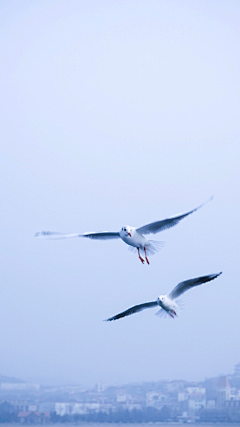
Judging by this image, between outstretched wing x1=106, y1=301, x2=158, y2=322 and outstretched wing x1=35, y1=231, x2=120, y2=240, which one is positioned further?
outstretched wing x1=106, y1=301, x2=158, y2=322

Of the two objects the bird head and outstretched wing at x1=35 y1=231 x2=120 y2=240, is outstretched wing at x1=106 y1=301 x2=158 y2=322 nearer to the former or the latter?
outstretched wing at x1=35 y1=231 x2=120 y2=240

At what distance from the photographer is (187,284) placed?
41.8 ft

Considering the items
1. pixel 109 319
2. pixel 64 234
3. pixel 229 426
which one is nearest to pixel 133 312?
pixel 109 319

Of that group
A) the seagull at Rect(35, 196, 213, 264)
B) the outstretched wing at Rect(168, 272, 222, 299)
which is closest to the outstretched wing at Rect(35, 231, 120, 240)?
the seagull at Rect(35, 196, 213, 264)

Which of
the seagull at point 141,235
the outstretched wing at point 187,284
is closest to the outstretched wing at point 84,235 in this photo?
the seagull at point 141,235

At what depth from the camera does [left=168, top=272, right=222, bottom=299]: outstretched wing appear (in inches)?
482

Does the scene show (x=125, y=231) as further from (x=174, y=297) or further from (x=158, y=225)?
(x=174, y=297)

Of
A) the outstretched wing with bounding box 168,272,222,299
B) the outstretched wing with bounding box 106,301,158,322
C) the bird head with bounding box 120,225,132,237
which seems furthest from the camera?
the outstretched wing with bounding box 106,301,158,322

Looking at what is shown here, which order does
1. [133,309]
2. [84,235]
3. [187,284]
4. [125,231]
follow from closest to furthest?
[125,231], [187,284], [84,235], [133,309]

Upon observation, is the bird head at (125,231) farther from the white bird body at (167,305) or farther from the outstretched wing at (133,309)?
the outstretched wing at (133,309)

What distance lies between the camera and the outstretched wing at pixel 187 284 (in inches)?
482

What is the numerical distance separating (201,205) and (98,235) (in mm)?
2846

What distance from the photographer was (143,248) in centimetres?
1274

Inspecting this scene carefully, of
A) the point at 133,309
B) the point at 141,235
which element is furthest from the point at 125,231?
the point at 133,309
